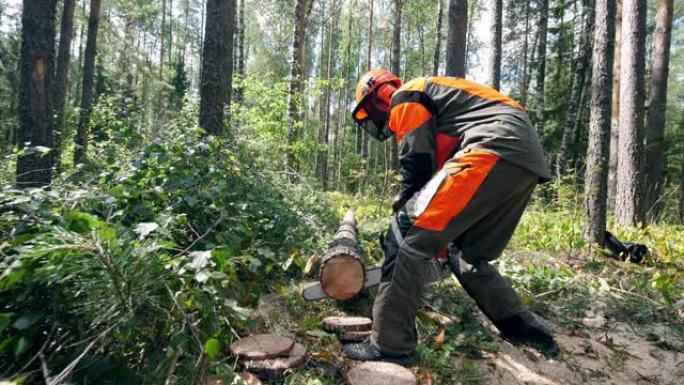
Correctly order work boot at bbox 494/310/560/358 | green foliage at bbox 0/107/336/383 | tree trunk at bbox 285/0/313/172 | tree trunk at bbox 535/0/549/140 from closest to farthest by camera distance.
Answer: green foliage at bbox 0/107/336/383 → work boot at bbox 494/310/560/358 → tree trunk at bbox 285/0/313/172 → tree trunk at bbox 535/0/549/140

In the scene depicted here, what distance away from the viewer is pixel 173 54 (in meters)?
35.2

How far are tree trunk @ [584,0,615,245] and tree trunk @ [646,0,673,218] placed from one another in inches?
A: 129

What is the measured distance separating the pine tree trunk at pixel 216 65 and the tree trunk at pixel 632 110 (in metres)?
5.22

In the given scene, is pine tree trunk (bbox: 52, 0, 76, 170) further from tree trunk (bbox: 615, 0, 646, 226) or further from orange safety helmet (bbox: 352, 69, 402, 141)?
tree trunk (bbox: 615, 0, 646, 226)

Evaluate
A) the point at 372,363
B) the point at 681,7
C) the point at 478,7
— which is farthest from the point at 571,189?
the point at 681,7

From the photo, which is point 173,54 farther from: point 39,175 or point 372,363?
point 372,363

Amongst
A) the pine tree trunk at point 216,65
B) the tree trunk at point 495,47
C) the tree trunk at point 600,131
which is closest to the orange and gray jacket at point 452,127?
the pine tree trunk at point 216,65

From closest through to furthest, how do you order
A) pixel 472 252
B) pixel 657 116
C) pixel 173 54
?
pixel 472 252 < pixel 657 116 < pixel 173 54

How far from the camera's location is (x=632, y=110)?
18.3 ft

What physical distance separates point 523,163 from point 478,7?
71.4 feet

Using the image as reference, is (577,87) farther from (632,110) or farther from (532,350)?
(532,350)

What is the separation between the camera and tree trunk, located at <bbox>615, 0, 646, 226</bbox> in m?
5.53

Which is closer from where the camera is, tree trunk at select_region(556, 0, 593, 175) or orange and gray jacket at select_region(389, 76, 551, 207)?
orange and gray jacket at select_region(389, 76, 551, 207)

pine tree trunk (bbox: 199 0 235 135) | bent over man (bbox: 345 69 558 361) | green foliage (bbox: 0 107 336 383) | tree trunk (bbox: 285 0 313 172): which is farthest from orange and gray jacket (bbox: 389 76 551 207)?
tree trunk (bbox: 285 0 313 172)
